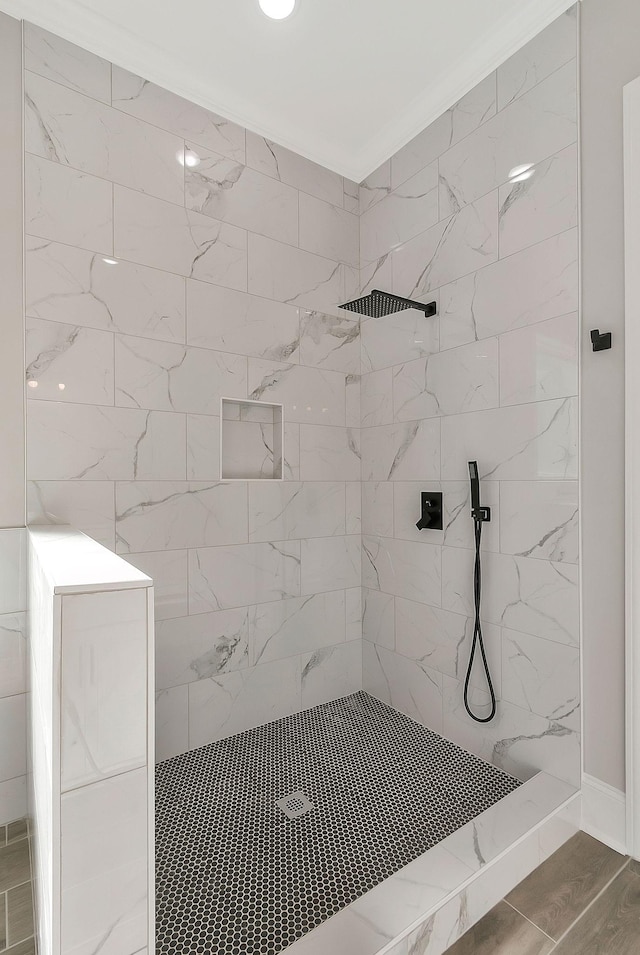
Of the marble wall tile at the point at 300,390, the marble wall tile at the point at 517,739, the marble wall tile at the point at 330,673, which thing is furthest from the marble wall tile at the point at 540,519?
the marble wall tile at the point at 330,673

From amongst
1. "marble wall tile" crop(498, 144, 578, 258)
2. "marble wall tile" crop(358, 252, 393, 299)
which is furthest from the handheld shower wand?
"marble wall tile" crop(358, 252, 393, 299)

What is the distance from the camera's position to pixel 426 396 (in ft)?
6.91

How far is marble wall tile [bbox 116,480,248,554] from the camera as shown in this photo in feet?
5.96

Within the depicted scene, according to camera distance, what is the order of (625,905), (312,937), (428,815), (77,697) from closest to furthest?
(77,697) → (312,937) → (625,905) → (428,815)

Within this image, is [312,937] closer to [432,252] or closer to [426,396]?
[426,396]

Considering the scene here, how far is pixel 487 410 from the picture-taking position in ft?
6.07

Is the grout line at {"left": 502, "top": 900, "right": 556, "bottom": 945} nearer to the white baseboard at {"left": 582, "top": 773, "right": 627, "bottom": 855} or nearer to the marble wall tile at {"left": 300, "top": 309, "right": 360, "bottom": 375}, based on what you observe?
the white baseboard at {"left": 582, "top": 773, "right": 627, "bottom": 855}

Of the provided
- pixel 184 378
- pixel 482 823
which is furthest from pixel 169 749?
pixel 184 378

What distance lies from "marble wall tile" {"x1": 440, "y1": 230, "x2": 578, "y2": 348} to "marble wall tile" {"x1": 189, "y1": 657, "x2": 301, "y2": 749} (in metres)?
1.59

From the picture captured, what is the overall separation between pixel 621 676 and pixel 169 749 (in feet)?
5.26

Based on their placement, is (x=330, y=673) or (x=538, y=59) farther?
(x=330, y=673)

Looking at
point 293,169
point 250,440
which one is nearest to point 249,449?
point 250,440

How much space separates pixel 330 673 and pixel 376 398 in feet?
4.38

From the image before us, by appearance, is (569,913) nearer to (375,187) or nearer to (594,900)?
(594,900)
